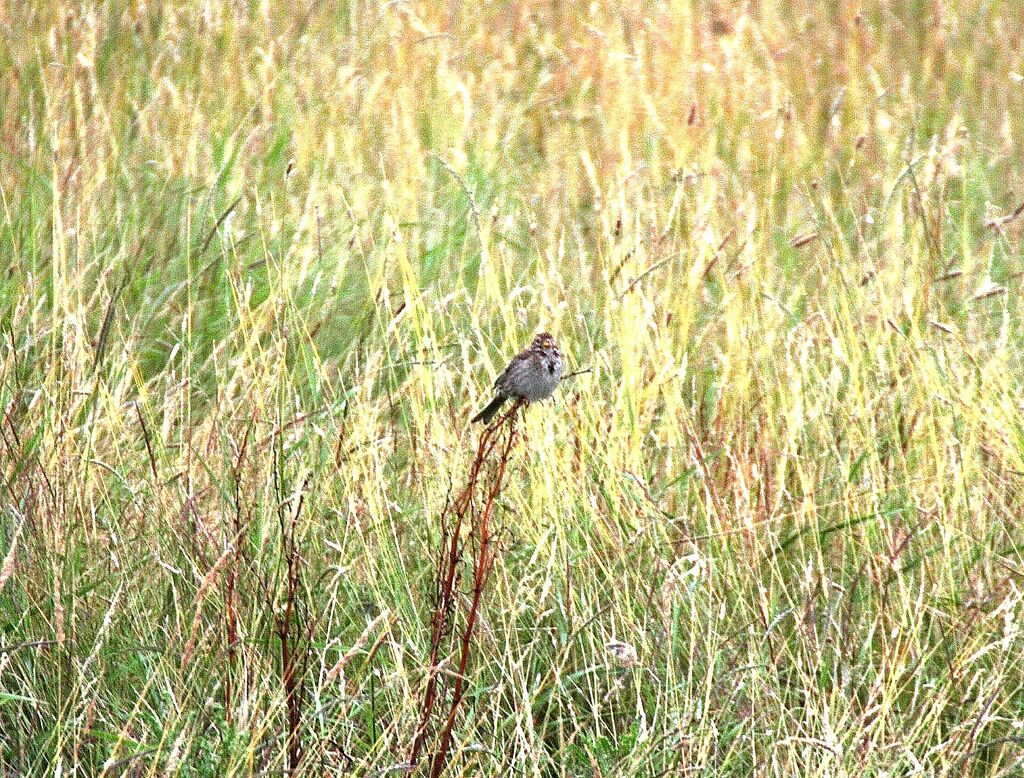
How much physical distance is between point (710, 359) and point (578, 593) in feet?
3.87

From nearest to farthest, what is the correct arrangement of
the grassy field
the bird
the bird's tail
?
the grassy field < the bird < the bird's tail

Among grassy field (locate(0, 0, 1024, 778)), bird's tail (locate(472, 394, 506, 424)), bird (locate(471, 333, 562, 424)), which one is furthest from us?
bird's tail (locate(472, 394, 506, 424))

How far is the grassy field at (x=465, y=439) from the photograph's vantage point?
7.37ft

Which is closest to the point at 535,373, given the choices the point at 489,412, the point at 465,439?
the point at 489,412

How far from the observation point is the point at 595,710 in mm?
2246

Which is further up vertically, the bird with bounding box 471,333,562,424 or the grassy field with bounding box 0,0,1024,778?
the bird with bounding box 471,333,562,424

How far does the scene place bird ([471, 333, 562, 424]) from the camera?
2426mm

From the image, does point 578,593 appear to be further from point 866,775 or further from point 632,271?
point 632,271

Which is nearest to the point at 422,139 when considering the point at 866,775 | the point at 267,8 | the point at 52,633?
the point at 267,8

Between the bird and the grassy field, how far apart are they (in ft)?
0.49

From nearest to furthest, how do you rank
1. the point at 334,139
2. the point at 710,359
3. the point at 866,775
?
the point at 866,775
the point at 710,359
the point at 334,139

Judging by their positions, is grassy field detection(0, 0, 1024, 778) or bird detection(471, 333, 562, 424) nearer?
grassy field detection(0, 0, 1024, 778)

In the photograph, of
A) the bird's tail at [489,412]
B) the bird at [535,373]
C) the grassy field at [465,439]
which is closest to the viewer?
the grassy field at [465,439]

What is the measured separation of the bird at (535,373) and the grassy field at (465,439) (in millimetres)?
148
